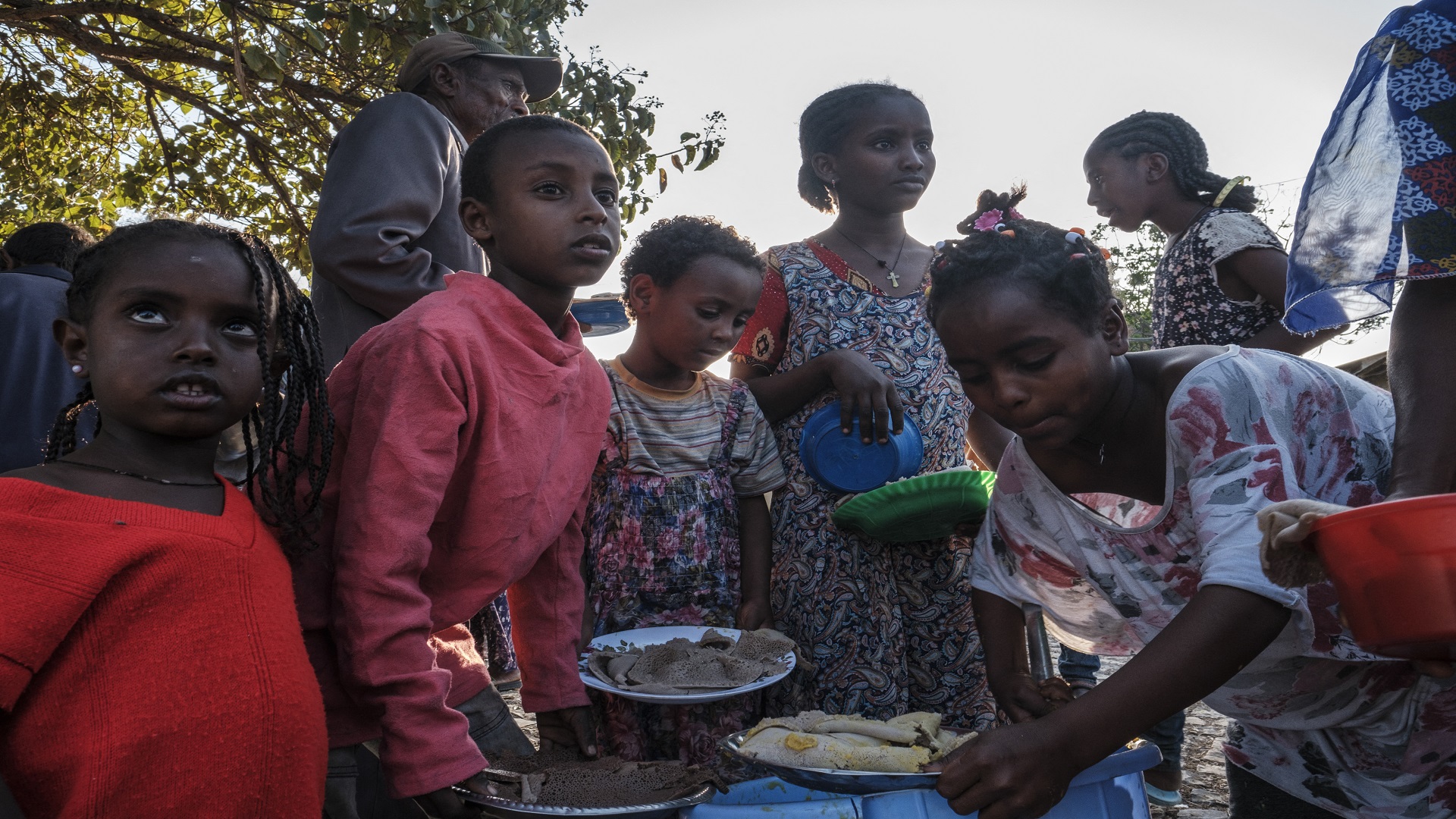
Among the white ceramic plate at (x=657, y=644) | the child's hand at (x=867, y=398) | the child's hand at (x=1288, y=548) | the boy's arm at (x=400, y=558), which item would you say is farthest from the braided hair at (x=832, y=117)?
the child's hand at (x=1288, y=548)

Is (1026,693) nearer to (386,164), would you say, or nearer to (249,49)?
(386,164)

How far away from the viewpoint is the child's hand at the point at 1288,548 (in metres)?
1.14

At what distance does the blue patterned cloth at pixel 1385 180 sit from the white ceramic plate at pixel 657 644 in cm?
121

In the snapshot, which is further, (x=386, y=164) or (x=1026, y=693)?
(x=386, y=164)

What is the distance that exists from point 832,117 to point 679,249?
0.72 m

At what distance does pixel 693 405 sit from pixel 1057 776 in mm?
1368

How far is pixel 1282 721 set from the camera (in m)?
1.75

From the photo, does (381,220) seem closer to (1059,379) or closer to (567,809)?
(567,809)

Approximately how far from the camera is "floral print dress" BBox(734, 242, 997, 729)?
2.35 metres

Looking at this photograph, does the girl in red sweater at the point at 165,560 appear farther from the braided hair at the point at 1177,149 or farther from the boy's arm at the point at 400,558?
the braided hair at the point at 1177,149

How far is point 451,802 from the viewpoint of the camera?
1.45 meters

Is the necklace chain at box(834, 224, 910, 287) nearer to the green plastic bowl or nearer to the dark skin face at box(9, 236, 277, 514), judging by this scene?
the green plastic bowl

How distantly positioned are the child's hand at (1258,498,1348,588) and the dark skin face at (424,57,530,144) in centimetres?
236

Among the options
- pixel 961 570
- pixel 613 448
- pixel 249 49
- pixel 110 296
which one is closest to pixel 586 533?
pixel 613 448
